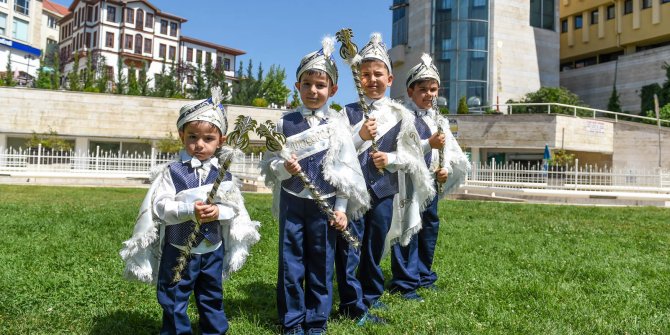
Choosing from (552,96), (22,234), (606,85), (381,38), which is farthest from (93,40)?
(381,38)

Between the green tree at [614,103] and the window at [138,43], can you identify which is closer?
→ the green tree at [614,103]

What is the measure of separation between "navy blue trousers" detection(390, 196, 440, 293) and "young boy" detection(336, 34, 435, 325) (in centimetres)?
39

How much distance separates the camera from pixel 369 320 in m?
3.75

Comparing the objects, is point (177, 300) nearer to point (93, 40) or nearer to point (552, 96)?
point (552, 96)

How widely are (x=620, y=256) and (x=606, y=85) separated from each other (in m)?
46.9

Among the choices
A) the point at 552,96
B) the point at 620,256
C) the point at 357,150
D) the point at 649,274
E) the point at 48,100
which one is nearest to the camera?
the point at 357,150

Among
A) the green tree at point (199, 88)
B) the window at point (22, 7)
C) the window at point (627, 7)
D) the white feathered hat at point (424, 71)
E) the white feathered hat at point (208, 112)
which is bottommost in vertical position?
the white feathered hat at point (208, 112)

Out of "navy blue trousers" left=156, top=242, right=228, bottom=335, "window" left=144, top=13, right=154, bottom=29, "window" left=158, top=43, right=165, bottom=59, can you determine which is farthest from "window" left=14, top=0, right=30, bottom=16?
"navy blue trousers" left=156, top=242, right=228, bottom=335

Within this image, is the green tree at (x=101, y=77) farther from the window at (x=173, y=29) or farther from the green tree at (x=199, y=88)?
the window at (x=173, y=29)

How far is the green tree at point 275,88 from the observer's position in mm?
57312

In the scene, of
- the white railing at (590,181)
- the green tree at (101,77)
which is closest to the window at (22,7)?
the green tree at (101,77)

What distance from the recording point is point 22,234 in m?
7.12

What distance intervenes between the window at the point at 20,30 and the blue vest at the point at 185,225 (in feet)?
218

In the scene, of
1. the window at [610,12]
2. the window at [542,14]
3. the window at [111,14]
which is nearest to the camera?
the window at [542,14]
